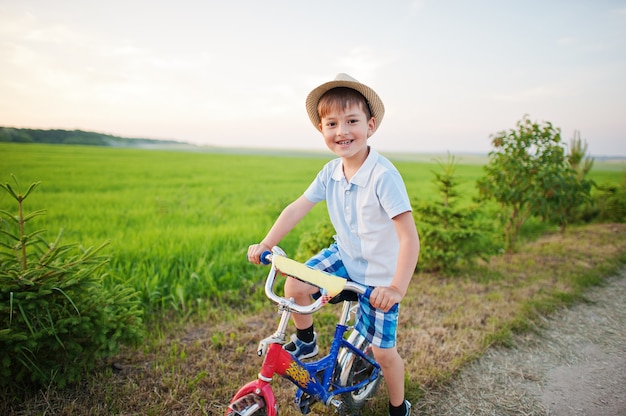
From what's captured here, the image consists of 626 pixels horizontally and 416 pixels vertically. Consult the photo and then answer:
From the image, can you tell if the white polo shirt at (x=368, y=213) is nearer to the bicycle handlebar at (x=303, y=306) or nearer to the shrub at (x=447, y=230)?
the bicycle handlebar at (x=303, y=306)

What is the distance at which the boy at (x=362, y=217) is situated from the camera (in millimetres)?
2088

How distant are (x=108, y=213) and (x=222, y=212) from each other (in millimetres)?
2310

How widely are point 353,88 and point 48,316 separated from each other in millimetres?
2468

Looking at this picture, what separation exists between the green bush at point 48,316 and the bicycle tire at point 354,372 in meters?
1.60

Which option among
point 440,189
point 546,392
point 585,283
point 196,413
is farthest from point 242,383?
point 585,283

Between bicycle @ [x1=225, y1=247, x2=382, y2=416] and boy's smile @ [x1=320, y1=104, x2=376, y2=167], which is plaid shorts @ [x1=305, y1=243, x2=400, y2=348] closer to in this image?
bicycle @ [x1=225, y1=247, x2=382, y2=416]

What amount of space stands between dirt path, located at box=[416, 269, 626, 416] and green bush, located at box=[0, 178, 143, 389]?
2.45 metres

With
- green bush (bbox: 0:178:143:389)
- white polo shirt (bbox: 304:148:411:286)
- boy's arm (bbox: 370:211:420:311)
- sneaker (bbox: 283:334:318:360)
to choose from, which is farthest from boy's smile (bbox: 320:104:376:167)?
green bush (bbox: 0:178:143:389)

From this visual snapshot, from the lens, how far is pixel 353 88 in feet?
7.17

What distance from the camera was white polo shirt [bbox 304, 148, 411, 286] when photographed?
6.91 feet

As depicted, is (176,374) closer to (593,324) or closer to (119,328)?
(119,328)

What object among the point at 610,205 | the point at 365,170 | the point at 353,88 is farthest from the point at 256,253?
the point at 610,205

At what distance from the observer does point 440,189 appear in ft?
17.8

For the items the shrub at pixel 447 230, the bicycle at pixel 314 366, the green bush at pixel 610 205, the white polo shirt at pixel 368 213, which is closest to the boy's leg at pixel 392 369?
the bicycle at pixel 314 366
